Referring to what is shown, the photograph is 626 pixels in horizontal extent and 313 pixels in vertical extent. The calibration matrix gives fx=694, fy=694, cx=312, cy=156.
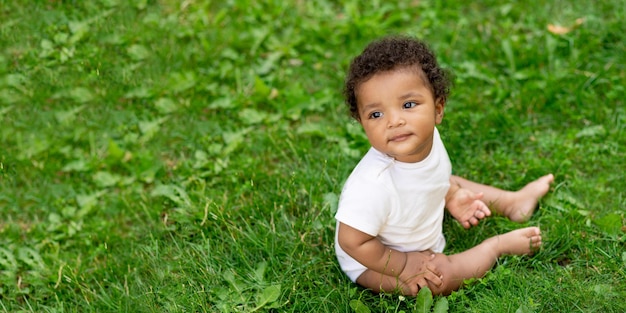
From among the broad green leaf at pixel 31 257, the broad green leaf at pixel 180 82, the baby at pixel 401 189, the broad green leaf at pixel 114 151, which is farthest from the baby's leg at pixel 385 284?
the broad green leaf at pixel 180 82

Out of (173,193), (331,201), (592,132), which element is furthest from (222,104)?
(592,132)

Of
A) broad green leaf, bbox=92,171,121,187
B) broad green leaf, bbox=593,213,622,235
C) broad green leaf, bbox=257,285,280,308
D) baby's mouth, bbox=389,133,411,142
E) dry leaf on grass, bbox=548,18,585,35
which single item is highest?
baby's mouth, bbox=389,133,411,142

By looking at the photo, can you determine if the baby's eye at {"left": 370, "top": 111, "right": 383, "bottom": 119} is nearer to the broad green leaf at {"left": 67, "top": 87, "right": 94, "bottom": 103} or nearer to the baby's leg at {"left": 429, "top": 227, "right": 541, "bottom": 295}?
the baby's leg at {"left": 429, "top": 227, "right": 541, "bottom": 295}

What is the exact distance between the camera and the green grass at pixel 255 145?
9.96 ft

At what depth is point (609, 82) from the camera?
3.99 m

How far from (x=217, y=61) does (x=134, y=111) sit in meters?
0.68

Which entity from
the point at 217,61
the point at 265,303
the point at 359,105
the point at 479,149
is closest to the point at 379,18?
the point at 217,61

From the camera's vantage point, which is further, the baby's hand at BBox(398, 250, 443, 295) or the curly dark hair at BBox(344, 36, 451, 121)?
the baby's hand at BBox(398, 250, 443, 295)

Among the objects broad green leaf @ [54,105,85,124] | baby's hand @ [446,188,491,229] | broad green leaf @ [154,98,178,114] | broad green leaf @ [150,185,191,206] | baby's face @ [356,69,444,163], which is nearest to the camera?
baby's face @ [356,69,444,163]

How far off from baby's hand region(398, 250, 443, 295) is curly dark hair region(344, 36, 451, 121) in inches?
26.4

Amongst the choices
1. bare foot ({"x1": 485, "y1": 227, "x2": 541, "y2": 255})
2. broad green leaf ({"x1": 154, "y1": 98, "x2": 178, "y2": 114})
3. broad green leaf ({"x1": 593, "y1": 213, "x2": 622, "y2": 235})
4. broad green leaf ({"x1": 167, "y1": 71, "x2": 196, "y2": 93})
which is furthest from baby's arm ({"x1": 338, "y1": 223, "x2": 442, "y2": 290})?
broad green leaf ({"x1": 167, "y1": 71, "x2": 196, "y2": 93})

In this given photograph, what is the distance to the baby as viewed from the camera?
267 centimetres

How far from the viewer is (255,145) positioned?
12.9ft

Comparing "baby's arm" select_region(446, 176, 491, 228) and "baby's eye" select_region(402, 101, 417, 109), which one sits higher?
"baby's eye" select_region(402, 101, 417, 109)
